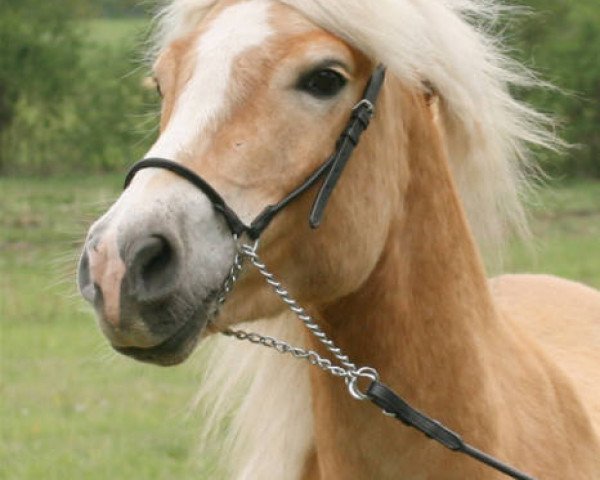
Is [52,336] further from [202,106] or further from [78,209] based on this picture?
[202,106]

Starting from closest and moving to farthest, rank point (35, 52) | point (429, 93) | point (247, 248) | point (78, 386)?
point (247, 248) → point (429, 93) → point (78, 386) → point (35, 52)

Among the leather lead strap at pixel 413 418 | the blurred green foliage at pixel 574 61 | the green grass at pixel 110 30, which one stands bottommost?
the green grass at pixel 110 30

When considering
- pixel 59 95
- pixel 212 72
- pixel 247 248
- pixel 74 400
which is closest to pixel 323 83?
pixel 212 72

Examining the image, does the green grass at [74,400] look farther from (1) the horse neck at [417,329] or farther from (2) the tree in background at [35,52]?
(2) the tree in background at [35,52]

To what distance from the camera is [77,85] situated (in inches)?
873

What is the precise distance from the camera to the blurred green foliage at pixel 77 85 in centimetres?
2075

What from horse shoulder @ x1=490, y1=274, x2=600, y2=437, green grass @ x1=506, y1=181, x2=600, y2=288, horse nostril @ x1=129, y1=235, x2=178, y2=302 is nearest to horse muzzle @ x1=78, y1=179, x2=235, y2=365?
horse nostril @ x1=129, y1=235, x2=178, y2=302

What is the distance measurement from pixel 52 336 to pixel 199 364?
6.90m

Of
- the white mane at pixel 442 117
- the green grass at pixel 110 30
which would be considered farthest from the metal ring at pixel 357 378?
the green grass at pixel 110 30

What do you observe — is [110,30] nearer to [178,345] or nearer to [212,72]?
[212,72]

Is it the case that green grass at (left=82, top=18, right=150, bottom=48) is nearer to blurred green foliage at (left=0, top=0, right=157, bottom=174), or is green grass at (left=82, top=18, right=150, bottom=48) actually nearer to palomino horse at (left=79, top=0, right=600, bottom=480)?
blurred green foliage at (left=0, top=0, right=157, bottom=174)

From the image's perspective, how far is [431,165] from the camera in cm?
329

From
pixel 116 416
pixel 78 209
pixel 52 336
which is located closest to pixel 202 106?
pixel 116 416

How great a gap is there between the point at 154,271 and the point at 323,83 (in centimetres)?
58
